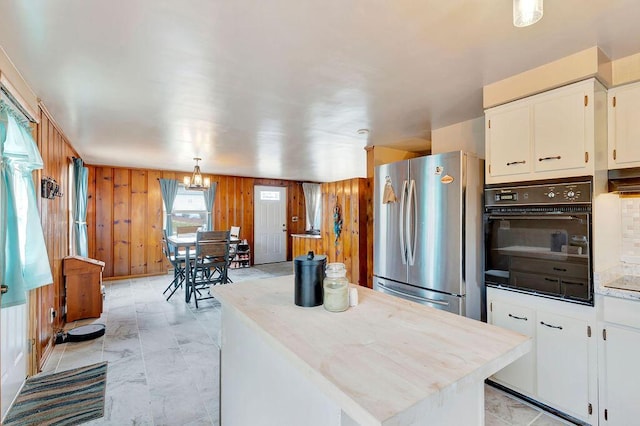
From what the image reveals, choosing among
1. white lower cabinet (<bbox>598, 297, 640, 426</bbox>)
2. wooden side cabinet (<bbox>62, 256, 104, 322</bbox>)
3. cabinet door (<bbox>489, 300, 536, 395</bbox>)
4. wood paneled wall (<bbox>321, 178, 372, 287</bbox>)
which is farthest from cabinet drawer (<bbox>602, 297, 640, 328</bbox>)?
wooden side cabinet (<bbox>62, 256, 104, 322</bbox>)

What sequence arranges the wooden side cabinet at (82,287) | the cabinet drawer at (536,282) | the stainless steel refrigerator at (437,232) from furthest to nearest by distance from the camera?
1. the wooden side cabinet at (82,287)
2. the stainless steel refrigerator at (437,232)
3. the cabinet drawer at (536,282)

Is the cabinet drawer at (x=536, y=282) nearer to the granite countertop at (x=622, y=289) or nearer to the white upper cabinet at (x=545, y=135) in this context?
the granite countertop at (x=622, y=289)

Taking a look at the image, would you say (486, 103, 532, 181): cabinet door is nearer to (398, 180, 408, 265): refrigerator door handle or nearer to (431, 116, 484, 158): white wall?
(431, 116, 484, 158): white wall

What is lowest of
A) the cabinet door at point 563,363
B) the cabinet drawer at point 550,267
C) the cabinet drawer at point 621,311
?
the cabinet door at point 563,363

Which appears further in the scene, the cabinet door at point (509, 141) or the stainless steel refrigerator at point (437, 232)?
the stainless steel refrigerator at point (437, 232)

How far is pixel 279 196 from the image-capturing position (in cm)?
837

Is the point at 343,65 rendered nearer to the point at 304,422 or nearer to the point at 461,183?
the point at 461,183

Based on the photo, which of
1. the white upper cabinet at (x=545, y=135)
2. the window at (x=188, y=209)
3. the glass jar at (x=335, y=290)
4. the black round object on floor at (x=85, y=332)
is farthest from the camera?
the window at (x=188, y=209)

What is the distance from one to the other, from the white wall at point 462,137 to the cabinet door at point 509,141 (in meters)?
0.66

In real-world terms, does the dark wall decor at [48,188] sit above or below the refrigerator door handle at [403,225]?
above

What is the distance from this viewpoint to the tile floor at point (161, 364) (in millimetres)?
2020

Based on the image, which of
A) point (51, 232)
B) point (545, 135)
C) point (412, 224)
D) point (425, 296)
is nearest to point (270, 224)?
point (51, 232)

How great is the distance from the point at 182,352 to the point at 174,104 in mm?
2291

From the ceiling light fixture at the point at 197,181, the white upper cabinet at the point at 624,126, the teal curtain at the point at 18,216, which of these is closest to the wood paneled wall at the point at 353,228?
the ceiling light fixture at the point at 197,181
